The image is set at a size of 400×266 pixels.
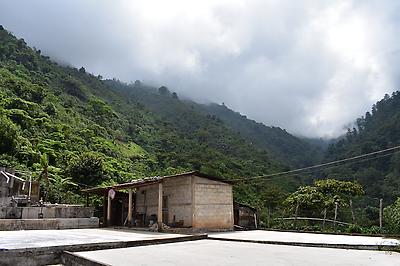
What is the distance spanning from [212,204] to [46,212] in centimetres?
872

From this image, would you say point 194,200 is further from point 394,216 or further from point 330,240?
point 394,216

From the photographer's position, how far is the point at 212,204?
16500 mm

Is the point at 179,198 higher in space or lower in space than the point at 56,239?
higher

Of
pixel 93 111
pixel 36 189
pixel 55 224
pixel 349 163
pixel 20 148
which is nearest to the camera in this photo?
pixel 55 224

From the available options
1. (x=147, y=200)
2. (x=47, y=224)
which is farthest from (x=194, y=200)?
(x=47, y=224)

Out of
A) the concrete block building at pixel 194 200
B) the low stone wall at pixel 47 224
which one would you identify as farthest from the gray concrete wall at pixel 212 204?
the low stone wall at pixel 47 224

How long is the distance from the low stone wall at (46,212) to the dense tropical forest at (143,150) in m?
4.00

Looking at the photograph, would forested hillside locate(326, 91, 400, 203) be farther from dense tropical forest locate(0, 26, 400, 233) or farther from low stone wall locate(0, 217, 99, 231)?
low stone wall locate(0, 217, 99, 231)

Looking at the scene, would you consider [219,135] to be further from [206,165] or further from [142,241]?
[142,241]

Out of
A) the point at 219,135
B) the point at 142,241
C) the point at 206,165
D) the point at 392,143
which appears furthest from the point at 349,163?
the point at 142,241

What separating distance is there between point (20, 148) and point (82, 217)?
36.8 ft

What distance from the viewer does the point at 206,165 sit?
122ft

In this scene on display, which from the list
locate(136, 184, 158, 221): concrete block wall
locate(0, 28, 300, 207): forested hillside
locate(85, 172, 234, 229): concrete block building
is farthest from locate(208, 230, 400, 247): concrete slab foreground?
locate(0, 28, 300, 207): forested hillside

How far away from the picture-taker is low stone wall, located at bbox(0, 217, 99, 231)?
1592 cm
